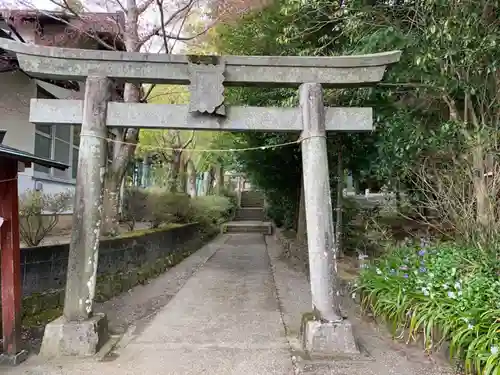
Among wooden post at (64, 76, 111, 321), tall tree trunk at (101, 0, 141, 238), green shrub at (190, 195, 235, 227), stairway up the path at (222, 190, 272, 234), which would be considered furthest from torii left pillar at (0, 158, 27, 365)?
stairway up the path at (222, 190, 272, 234)

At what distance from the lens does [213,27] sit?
10094 millimetres

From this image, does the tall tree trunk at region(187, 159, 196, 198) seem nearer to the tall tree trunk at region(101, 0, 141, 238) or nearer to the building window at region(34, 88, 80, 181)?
the building window at region(34, 88, 80, 181)

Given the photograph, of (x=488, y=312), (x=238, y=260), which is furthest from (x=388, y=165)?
(x=238, y=260)

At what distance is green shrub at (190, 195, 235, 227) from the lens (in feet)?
58.8

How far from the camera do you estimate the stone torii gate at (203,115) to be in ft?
16.4

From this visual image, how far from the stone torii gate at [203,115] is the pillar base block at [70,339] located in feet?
0.08

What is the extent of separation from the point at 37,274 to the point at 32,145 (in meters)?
5.35

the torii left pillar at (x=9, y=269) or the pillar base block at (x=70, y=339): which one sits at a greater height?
the torii left pillar at (x=9, y=269)

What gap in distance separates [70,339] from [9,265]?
1111mm

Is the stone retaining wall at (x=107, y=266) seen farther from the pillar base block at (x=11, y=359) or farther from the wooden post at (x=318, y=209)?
the wooden post at (x=318, y=209)

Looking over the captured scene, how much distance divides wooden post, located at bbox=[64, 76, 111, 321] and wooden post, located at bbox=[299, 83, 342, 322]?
264cm

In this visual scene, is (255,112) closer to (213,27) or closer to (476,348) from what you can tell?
(476,348)

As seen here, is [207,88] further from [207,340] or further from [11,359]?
[11,359]

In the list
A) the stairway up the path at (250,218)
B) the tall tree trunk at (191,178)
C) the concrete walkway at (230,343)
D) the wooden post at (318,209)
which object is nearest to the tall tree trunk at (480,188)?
the concrete walkway at (230,343)
